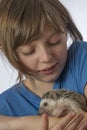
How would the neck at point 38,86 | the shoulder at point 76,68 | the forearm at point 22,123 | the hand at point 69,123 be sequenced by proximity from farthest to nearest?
the neck at point 38,86 < the shoulder at point 76,68 < the forearm at point 22,123 < the hand at point 69,123

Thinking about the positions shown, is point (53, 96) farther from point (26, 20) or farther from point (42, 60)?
point (26, 20)

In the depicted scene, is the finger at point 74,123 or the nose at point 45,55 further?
the nose at point 45,55

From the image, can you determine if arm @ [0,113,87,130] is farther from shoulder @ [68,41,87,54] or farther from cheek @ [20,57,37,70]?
shoulder @ [68,41,87,54]

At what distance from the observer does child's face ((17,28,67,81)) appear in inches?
44.1

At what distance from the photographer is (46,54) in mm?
1116

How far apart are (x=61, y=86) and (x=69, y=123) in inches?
11.9

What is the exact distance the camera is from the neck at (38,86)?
50.8 inches

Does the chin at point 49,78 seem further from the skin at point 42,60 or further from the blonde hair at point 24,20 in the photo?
the blonde hair at point 24,20

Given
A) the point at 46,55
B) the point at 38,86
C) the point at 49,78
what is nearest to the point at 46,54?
the point at 46,55

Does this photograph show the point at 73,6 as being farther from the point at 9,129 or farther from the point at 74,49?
the point at 9,129

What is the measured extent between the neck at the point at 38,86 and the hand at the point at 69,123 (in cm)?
34

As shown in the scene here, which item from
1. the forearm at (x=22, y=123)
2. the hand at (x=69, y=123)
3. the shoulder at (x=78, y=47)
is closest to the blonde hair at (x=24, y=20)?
the shoulder at (x=78, y=47)

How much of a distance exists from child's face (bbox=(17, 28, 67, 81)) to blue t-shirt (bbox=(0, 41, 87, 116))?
50mm

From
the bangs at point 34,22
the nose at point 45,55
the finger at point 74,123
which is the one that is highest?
the bangs at point 34,22
